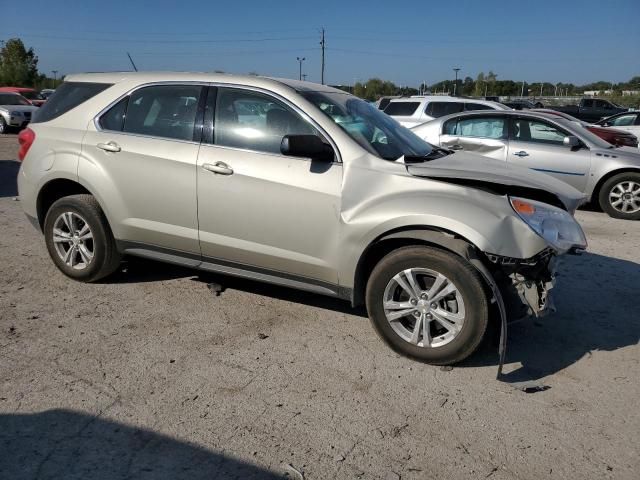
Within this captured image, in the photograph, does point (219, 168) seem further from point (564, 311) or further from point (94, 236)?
point (564, 311)

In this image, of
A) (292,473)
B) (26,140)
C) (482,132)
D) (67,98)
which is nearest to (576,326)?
(292,473)

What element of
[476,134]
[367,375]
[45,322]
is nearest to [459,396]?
[367,375]

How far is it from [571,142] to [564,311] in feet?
16.0

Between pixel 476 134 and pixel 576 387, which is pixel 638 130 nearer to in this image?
pixel 476 134

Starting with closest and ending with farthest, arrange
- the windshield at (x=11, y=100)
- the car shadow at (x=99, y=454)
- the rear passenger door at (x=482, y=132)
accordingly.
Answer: the car shadow at (x=99, y=454) → the rear passenger door at (x=482, y=132) → the windshield at (x=11, y=100)

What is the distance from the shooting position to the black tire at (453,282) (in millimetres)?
3432

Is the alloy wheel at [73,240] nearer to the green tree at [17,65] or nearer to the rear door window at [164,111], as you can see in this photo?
the rear door window at [164,111]

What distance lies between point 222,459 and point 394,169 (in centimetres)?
209

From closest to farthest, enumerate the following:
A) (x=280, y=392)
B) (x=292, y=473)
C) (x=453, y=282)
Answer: (x=292, y=473) < (x=280, y=392) < (x=453, y=282)

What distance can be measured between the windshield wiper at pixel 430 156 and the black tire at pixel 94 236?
2.54m

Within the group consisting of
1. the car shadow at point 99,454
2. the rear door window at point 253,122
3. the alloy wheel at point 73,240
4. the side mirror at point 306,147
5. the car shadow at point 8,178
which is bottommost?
the car shadow at point 99,454

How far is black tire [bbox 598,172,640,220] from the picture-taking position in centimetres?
850

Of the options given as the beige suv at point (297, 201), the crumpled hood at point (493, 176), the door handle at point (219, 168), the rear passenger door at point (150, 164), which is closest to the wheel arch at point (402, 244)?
the beige suv at point (297, 201)

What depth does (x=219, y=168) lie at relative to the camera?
408 centimetres
